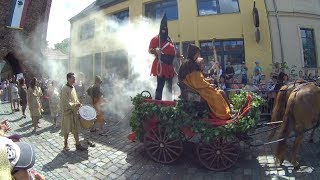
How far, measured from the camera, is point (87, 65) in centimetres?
2391

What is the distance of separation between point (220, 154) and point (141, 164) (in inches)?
64.0

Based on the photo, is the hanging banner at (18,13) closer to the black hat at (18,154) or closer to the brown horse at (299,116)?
the brown horse at (299,116)

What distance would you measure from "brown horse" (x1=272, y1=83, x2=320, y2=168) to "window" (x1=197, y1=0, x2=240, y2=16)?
37.8 ft

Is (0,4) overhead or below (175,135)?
overhead

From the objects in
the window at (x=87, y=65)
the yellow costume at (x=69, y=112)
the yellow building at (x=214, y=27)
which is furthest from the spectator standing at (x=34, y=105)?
the window at (x=87, y=65)

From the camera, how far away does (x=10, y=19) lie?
2309cm

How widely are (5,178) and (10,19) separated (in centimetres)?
2430

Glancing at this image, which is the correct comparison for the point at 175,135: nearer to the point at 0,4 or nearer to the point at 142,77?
the point at 142,77

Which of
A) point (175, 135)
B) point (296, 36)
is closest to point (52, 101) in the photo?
point (175, 135)

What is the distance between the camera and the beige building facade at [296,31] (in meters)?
16.7

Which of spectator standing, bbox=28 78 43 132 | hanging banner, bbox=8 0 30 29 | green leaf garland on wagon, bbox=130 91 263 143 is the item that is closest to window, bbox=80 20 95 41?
hanging banner, bbox=8 0 30 29

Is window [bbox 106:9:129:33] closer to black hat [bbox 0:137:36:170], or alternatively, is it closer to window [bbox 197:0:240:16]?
window [bbox 197:0:240:16]

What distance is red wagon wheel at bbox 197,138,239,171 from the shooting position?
6180 millimetres

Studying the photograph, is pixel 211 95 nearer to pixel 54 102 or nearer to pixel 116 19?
pixel 54 102
